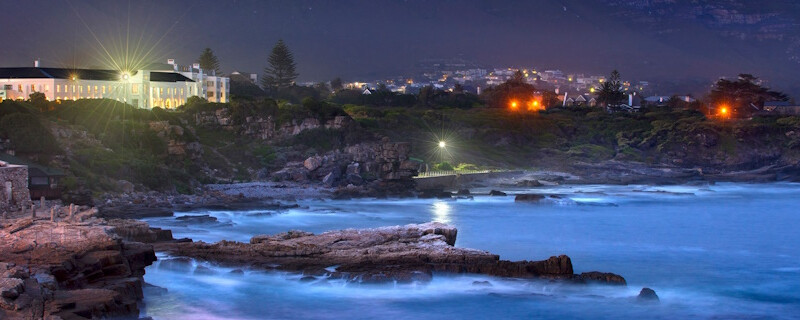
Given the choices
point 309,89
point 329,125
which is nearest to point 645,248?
point 329,125

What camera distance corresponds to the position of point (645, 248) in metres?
30.7

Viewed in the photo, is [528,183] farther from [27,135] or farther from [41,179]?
[41,179]

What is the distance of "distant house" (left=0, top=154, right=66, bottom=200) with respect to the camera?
3216 centimetres

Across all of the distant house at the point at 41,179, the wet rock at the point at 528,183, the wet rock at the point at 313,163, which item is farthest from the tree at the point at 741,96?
the distant house at the point at 41,179

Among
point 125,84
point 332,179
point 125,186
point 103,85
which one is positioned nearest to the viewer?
point 125,186

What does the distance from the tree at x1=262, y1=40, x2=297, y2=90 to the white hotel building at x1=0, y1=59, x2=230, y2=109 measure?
99.6 ft

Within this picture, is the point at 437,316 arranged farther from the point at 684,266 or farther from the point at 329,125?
the point at 329,125

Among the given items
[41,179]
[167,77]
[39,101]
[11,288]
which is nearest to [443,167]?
[167,77]

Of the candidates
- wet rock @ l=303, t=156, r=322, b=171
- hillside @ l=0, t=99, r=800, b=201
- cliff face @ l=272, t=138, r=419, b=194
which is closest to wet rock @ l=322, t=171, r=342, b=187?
cliff face @ l=272, t=138, r=419, b=194

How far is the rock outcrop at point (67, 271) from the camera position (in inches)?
590


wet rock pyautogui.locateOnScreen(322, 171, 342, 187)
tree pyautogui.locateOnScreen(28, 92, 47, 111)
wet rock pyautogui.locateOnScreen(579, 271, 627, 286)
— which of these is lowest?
wet rock pyautogui.locateOnScreen(579, 271, 627, 286)

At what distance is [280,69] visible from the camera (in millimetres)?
95375

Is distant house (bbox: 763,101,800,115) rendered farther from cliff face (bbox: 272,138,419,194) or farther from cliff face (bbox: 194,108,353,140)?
cliff face (bbox: 272,138,419,194)

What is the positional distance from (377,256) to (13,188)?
1023 centimetres
